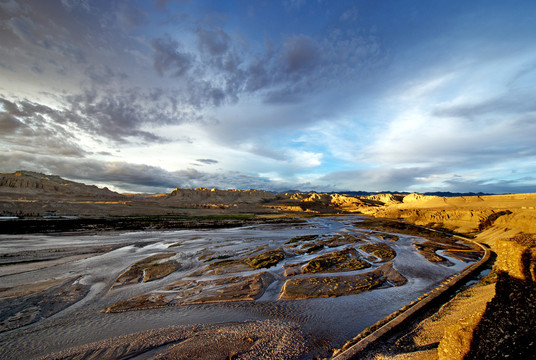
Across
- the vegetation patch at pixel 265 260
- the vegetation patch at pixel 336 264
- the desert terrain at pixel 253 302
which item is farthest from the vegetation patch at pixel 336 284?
the vegetation patch at pixel 265 260

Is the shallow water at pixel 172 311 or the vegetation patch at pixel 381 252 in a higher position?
the vegetation patch at pixel 381 252

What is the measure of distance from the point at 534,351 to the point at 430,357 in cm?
158

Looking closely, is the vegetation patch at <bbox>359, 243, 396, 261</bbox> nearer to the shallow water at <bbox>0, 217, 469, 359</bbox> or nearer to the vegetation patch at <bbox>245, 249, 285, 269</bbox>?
the shallow water at <bbox>0, 217, 469, 359</bbox>

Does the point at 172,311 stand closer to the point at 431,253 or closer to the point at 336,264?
the point at 336,264

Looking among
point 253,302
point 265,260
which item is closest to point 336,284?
point 253,302

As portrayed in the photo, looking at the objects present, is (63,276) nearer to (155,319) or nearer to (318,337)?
(155,319)

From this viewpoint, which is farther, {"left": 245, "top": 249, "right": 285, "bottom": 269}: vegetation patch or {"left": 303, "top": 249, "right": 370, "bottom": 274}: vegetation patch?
{"left": 245, "top": 249, "right": 285, "bottom": 269}: vegetation patch

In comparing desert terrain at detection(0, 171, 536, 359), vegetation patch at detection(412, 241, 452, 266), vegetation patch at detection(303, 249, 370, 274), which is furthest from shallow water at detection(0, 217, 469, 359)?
vegetation patch at detection(303, 249, 370, 274)

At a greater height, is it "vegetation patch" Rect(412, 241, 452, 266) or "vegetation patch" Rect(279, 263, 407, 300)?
"vegetation patch" Rect(412, 241, 452, 266)

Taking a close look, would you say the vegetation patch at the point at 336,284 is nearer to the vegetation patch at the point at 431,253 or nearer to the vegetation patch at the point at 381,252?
the vegetation patch at the point at 381,252

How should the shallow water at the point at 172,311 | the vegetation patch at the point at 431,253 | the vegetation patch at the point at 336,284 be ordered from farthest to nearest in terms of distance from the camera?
the vegetation patch at the point at 431,253, the vegetation patch at the point at 336,284, the shallow water at the point at 172,311

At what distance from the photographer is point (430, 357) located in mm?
4438

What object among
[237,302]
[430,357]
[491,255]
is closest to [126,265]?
[237,302]

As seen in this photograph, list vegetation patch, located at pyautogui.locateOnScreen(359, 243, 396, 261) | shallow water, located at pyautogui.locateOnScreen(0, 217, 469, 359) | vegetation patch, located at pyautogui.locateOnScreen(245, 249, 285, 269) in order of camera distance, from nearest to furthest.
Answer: shallow water, located at pyautogui.locateOnScreen(0, 217, 469, 359) → vegetation patch, located at pyautogui.locateOnScreen(245, 249, 285, 269) → vegetation patch, located at pyautogui.locateOnScreen(359, 243, 396, 261)
